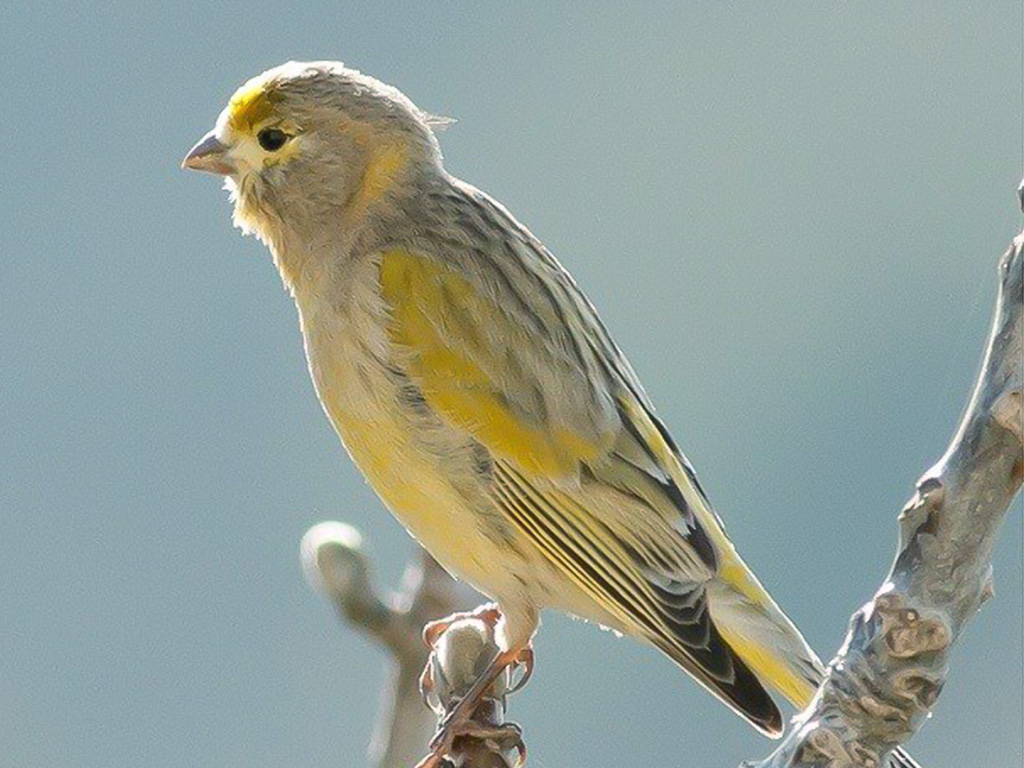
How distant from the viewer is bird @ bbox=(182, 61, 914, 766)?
359 cm

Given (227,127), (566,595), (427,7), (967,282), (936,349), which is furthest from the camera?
(427,7)

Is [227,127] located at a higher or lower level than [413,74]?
lower

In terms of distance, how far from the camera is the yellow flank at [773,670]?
3.44 meters

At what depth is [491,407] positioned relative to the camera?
3697 mm

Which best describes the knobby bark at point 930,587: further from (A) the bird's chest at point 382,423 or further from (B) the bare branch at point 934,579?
(A) the bird's chest at point 382,423

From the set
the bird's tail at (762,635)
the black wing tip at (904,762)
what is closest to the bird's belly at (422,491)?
the bird's tail at (762,635)

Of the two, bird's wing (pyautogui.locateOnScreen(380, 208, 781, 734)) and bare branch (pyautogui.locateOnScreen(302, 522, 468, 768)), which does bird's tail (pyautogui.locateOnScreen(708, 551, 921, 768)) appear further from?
bare branch (pyautogui.locateOnScreen(302, 522, 468, 768))

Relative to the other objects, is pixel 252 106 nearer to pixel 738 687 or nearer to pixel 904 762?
pixel 738 687

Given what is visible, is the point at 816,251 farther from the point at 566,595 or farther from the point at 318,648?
the point at 566,595

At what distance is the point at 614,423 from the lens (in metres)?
3.72

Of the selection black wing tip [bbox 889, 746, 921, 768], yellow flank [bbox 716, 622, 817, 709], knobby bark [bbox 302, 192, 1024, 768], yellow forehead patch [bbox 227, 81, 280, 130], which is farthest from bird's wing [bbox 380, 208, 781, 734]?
knobby bark [bbox 302, 192, 1024, 768]

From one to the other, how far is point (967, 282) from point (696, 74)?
8.26 meters

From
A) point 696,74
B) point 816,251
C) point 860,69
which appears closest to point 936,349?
point 816,251

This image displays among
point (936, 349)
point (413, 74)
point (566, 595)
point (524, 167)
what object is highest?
point (413, 74)
